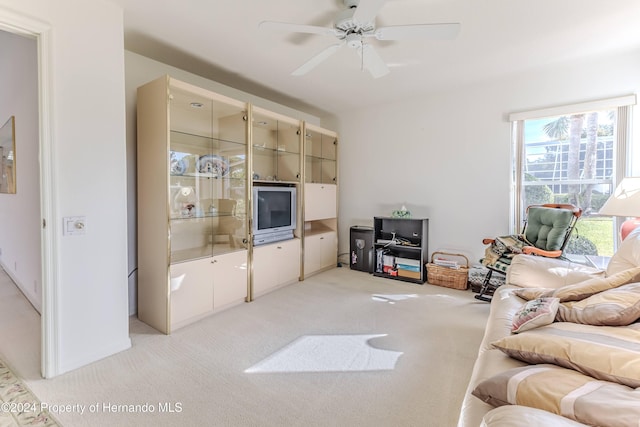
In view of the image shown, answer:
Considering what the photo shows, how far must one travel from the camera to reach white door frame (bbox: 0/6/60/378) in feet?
6.36

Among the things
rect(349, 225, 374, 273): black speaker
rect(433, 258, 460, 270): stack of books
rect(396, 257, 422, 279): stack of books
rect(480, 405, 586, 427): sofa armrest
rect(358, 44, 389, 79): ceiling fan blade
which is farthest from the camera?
rect(349, 225, 374, 273): black speaker

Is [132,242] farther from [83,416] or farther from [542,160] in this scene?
[542,160]

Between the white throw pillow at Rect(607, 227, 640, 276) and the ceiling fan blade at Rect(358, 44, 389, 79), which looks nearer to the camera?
the white throw pillow at Rect(607, 227, 640, 276)

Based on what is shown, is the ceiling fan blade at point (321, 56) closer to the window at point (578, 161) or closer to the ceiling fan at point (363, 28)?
the ceiling fan at point (363, 28)

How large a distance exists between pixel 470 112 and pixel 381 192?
1.62 meters

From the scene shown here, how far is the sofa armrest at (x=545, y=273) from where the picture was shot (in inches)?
82.7

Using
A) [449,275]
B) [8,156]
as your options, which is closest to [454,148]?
[449,275]

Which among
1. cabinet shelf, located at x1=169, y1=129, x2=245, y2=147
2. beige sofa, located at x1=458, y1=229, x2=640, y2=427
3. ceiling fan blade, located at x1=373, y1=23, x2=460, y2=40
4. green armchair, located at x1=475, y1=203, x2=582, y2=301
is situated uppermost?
ceiling fan blade, located at x1=373, y1=23, x2=460, y2=40

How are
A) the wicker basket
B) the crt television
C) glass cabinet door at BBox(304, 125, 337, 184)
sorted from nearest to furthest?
the crt television, the wicker basket, glass cabinet door at BBox(304, 125, 337, 184)

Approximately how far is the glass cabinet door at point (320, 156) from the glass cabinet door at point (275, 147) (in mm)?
256

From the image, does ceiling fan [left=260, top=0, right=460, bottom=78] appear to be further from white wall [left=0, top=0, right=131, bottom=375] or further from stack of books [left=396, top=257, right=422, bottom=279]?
stack of books [left=396, top=257, right=422, bottom=279]

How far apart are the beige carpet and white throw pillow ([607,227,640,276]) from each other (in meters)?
1.07

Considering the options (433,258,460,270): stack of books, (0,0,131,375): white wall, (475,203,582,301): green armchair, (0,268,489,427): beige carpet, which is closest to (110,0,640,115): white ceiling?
(0,0,131,375): white wall

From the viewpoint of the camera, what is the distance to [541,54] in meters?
3.01
